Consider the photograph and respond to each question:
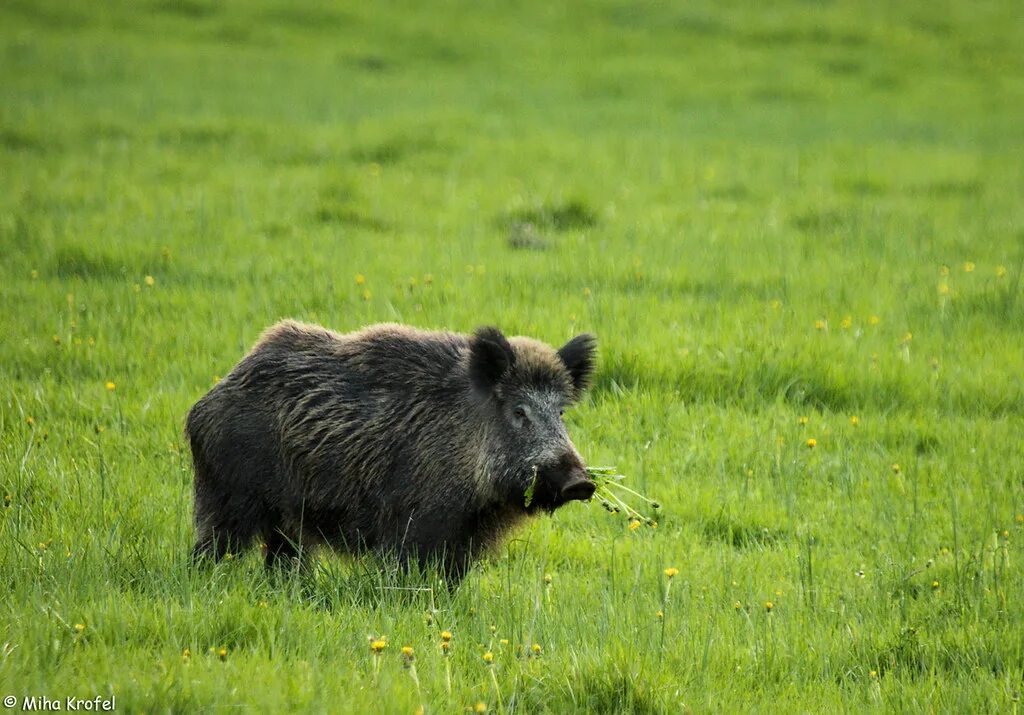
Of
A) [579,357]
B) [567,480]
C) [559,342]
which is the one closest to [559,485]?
[567,480]

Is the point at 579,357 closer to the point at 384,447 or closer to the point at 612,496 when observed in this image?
the point at 612,496

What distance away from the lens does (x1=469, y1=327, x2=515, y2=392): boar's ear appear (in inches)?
234

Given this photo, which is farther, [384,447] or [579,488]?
[384,447]

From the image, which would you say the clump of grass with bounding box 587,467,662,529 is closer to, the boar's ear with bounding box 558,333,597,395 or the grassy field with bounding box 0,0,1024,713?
the grassy field with bounding box 0,0,1024,713

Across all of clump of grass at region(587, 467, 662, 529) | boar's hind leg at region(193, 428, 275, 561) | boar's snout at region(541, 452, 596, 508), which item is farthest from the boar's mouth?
boar's hind leg at region(193, 428, 275, 561)

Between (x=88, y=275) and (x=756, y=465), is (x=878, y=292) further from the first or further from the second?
(x=88, y=275)

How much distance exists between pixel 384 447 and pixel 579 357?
118 cm

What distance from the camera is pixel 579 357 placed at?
6328 millimetres

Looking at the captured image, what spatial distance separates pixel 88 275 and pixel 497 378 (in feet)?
20.9

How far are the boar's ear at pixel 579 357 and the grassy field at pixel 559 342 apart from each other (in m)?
1.01

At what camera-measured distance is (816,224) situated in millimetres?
14414

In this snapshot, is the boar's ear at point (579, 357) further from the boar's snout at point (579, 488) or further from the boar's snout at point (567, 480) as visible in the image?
the boar's snout at point (579, 488)

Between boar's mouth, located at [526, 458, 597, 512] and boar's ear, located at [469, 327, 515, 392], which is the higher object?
boar's ear, located at [469, 327, 515, 392]

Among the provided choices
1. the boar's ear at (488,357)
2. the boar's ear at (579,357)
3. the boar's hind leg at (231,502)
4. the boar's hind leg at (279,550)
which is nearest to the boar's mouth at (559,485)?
the boar's ear at (488,357)
